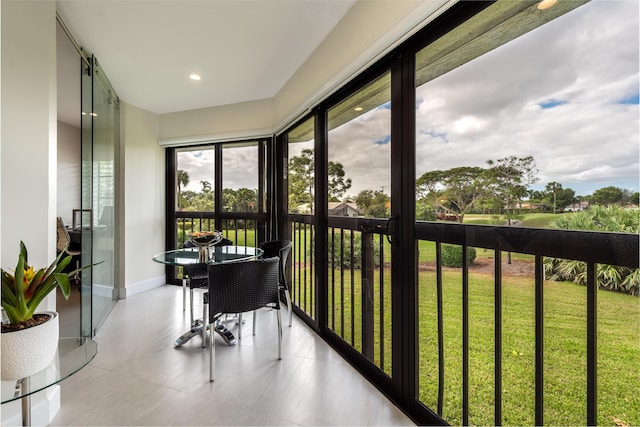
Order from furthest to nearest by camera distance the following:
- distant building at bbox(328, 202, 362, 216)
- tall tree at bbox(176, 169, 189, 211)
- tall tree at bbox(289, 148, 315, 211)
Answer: tall tree at bbox(176, 169, 189, 211) < tall tree at bbox(289, 148, 315, 211) < distant building at bbox(328, 202, 362, 216)

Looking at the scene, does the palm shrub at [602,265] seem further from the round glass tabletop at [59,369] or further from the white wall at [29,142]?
the white wall at [29,142]

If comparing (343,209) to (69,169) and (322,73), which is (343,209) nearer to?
(322,73)

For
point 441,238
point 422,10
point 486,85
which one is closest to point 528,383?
point 441,238

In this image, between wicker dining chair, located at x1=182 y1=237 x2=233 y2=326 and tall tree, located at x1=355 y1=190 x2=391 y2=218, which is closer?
tall tree, located at x1=355 y1=190 x2=391 y2=218

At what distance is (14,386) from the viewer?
0.97 m

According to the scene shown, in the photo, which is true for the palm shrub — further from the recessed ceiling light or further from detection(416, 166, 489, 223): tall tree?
the recessed ceiling light

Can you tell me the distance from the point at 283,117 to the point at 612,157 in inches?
110

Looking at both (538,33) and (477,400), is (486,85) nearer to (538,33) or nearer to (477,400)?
(538,33)

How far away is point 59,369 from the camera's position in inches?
42.6

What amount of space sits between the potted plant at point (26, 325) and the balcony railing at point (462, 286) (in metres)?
1.54

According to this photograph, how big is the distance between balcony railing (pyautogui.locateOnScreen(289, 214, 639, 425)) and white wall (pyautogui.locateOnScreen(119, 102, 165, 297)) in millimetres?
2687

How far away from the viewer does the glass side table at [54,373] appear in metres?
0.96

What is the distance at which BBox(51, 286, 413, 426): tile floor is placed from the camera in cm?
152

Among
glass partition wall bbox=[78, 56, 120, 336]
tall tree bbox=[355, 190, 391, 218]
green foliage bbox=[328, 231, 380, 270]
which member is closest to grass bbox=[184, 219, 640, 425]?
tall tree bbox=[355, 190, 391, 218]
